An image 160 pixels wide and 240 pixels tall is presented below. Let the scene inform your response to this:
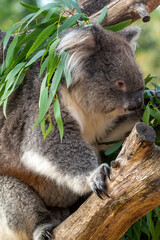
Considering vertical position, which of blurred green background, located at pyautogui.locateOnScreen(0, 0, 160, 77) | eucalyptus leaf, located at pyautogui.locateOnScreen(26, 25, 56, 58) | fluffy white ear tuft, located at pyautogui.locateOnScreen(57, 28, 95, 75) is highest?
eucalyptus leaf, located at pyautogui.locateOnScreen(26, 25, 56, 58)

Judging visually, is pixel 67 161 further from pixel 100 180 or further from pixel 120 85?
pixel 120 85

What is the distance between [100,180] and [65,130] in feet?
2.10

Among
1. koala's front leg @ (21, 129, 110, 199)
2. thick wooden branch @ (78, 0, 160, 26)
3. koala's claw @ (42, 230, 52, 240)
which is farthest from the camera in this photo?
thick wooden branch @ (78, 0, 160, 26)

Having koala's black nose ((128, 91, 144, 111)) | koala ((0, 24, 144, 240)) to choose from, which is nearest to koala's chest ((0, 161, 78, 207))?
koala ((0, 24, 144, 240))

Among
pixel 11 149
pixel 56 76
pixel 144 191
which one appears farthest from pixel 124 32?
pixel 144 191

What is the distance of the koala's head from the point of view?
2.94m

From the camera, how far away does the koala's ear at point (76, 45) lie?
277 centimetres

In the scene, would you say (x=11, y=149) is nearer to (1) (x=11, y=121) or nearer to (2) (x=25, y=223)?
(1) (x=11, y=121)

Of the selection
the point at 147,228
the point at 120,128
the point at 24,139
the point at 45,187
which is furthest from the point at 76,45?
the point at 147,228

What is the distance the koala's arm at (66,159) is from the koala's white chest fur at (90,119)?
0.16 meters

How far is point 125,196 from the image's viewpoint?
2287 millimetres

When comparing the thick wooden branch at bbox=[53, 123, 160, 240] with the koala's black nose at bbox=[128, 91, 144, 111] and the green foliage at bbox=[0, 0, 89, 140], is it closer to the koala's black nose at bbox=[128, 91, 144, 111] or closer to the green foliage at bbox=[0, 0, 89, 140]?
the green foliage at bbox=[0, 0, 89, 140]

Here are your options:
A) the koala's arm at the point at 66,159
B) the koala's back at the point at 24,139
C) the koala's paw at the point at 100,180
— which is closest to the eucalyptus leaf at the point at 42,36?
the koala's back at the point at 24,139

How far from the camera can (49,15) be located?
2736 millimetres
